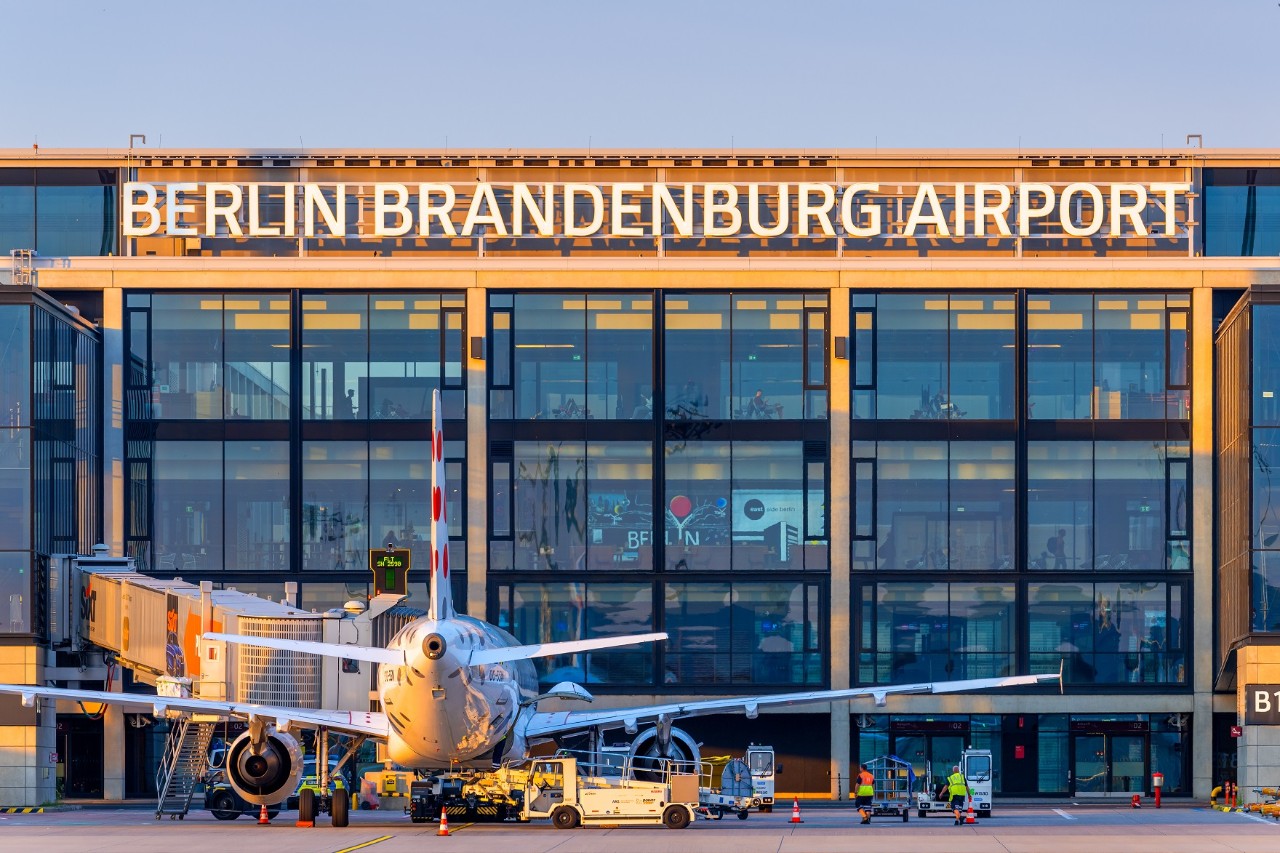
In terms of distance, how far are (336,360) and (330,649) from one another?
37.7m

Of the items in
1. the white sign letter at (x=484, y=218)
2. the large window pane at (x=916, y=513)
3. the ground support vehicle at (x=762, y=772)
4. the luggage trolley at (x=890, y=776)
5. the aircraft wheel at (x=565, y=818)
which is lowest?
the luggage trolley at (x=890, y=776)

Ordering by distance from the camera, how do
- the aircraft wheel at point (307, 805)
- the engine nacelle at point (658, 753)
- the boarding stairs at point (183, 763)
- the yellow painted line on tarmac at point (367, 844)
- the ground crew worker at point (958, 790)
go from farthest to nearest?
1. the ground crew worker at point (958, 790)
2. the boarding stairs at point (183, 763)
3. the engine nacelle at point (658, 753)
4. the aircraft wheel at point (307, 805)
5. the yellow painted line on tarmac at point (367, 844)

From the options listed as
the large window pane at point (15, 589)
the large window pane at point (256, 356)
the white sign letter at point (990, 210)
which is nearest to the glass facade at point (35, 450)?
the large window pane at point (15, 589)

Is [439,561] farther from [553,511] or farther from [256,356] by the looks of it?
[256,356]

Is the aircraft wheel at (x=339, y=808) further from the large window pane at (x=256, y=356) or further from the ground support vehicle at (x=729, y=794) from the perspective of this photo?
the large window pane at (x=256, y=356)

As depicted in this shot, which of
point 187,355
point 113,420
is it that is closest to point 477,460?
point 187,355

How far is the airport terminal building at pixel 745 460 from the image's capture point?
3356 inches

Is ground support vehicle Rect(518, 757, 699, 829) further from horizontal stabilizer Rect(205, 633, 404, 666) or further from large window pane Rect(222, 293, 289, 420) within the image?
large window pane Rect(222, 293, 289, 420)

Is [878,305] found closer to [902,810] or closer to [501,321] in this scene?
[501,321]

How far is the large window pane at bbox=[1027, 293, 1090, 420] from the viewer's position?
3374 inches

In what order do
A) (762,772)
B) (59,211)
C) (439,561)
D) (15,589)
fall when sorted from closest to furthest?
(439,561)
(762,772)
(15,589)
(59,211)

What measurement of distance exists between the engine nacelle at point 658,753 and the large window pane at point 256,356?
91.0ft

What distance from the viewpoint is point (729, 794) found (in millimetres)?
71062

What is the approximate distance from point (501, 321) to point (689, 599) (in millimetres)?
14658
